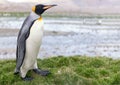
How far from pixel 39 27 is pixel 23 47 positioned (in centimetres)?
37

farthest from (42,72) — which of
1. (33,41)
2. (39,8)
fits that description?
(39,8)

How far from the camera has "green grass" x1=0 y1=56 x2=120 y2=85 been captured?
6074 millimetres

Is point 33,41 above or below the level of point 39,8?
below

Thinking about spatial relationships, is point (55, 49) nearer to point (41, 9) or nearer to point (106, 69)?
point (106, 69)

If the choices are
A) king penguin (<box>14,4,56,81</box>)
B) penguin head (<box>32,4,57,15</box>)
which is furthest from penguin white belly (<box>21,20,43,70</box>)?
penguin head (<box>32,4,57,15</box>)

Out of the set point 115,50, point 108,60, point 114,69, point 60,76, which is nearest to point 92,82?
point 60,76

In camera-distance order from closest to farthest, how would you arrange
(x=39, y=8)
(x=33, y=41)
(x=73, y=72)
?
(x=33, y=41), (x=39, y=8), (x=73, y=72)

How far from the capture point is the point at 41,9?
5988 mm

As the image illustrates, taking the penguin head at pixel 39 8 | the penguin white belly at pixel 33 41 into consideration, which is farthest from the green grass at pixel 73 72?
the penguin head at pixel 39 8

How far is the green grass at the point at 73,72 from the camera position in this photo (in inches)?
239

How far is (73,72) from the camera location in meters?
6.16

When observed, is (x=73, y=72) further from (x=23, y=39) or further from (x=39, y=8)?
(x=39, y=8)

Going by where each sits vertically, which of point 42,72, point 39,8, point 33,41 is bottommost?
point 42,72

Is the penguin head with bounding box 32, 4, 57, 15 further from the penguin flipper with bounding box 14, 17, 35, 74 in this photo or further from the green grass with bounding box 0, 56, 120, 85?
the green grass with bounding box 0, 56, 120, 85
